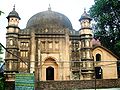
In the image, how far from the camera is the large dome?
936 inches

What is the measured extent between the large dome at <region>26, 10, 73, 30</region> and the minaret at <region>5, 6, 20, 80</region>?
255 cm

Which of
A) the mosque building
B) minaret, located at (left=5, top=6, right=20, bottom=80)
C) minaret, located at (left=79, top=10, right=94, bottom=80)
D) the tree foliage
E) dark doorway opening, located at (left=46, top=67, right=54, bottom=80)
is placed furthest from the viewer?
the tree foliage

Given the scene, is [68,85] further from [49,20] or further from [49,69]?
[49,20]

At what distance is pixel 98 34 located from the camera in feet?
91.4

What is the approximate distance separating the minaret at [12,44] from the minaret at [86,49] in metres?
5.73

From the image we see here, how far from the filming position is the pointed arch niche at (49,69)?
2148 centimetres

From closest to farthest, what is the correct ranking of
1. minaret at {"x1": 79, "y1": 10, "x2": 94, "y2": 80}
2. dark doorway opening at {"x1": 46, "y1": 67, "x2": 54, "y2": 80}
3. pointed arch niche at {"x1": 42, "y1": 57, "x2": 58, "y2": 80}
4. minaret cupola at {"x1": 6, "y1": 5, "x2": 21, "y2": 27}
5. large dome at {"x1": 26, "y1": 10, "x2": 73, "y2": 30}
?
minaret at {"x1": 79, "y1": 10, "x2": 94, "y2": 80} → pointed arch niche at {"x1": 42, "y1": 57, "x2": 58, "y2": 80} → minaret cupola at {"x1": 6, "y1": 5, "x2": 21, "y2": 27} → dark doorway opening at {"x1": 46, "y1": 67, "x2": 54, "y2": 80} → large dome at {"x1": 26, "y1": 10, "x2": 73, "y2": 30}

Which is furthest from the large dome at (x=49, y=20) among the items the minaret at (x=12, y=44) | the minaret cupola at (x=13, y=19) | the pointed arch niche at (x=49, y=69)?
the pointed arch niche at (x=49, y=69)

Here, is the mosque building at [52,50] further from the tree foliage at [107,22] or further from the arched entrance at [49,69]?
the tree foliage at [107,22]

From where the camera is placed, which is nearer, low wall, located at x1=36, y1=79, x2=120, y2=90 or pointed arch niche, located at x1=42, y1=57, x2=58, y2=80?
low wall, located at x1=36, y1=79, x2=120, y2=90

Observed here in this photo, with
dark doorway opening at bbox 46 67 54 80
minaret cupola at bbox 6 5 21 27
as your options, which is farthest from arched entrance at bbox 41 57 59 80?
minaret cupola at bbox 6 5 21 27

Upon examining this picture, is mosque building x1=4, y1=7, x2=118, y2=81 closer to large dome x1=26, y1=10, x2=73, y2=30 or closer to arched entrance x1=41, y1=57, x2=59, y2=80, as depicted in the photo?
arched entrance x1=41, y1=57, x2=59, y2=80

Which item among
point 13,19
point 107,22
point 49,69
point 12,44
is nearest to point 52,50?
point 49,69

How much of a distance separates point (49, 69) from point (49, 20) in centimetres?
498
